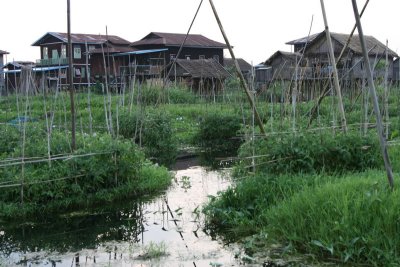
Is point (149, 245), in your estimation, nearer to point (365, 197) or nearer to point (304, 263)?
point (304, 263)

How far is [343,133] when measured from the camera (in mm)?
6195

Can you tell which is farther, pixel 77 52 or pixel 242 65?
pixel 242 65

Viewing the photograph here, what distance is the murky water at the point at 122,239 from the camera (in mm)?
5055

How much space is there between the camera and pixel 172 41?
3716 cm

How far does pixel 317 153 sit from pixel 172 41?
105 ft

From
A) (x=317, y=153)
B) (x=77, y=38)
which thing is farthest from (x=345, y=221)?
(x=77, y=38)

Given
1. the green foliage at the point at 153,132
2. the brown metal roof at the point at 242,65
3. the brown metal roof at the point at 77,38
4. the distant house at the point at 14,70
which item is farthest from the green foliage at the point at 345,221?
the brown metal roof at the point at 242,65

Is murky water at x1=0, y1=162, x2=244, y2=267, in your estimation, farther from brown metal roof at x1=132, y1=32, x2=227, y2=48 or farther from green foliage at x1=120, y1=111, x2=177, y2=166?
brown metal roof at x1=132, y1=32, x2=227, y2=48

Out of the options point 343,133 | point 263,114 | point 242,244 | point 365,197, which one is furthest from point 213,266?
point 263,114

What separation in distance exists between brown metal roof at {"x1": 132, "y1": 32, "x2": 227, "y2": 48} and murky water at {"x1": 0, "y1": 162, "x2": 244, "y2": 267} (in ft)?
97.1

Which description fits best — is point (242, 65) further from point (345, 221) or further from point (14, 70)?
point (345, 221)

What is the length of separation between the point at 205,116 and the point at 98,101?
7239mm

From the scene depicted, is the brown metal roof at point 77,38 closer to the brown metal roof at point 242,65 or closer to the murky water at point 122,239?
the brown metal roof at point 242,65

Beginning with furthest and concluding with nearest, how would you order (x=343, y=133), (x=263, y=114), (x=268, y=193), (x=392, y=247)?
(x=263, y=114) < (x=343, y=133) < (x=268, y=193) < (x=392, y=247)
